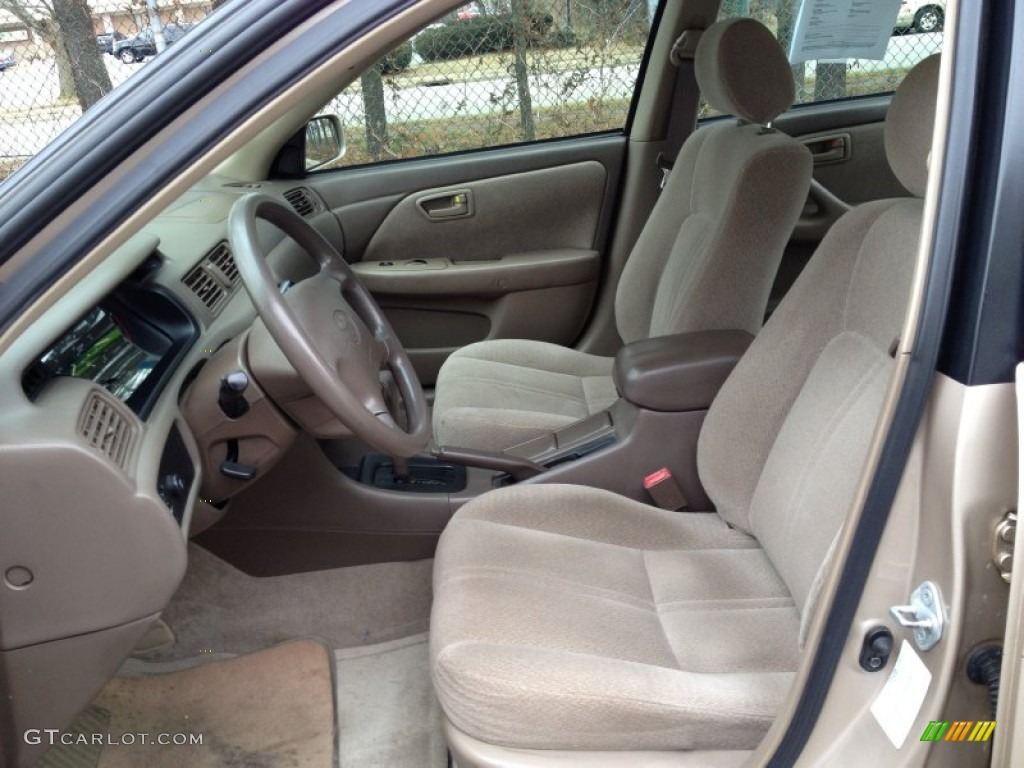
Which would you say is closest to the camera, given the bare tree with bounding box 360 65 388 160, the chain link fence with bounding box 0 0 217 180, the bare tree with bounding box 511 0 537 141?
the chain link fence with bounding box 0 0 217 180

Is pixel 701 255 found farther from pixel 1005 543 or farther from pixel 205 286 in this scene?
pixel 1005 543

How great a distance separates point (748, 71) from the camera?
2.12 meters

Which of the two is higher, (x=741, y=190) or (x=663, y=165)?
(x=741, y=190)

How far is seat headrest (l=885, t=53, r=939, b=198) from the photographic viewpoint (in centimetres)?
129

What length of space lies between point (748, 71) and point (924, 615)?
4.64 ft

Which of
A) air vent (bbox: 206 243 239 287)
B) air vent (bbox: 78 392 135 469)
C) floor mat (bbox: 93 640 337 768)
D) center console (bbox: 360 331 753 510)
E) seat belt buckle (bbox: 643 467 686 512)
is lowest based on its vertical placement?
floor mat (bbox: 93 640 337 768)

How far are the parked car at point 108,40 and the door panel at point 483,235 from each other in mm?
694

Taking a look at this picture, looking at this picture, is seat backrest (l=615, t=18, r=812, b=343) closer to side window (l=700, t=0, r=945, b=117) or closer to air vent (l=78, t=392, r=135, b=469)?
side window (l=700, t=0, r=945, b=117)

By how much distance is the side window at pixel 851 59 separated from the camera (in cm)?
231

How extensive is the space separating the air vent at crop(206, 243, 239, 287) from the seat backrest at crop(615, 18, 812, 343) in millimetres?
976

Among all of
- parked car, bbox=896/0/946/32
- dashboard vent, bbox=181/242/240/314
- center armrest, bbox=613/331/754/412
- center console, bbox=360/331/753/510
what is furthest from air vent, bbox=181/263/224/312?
parked car, bbox=896/0/946/32

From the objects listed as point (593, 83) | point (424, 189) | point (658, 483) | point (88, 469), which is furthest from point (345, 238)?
point (88, 469)

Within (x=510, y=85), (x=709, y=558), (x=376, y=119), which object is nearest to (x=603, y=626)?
(x=709, y=558)

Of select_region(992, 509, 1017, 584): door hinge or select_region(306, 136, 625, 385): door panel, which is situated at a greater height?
select_region(992, 509, 1017, 584): door hinge
